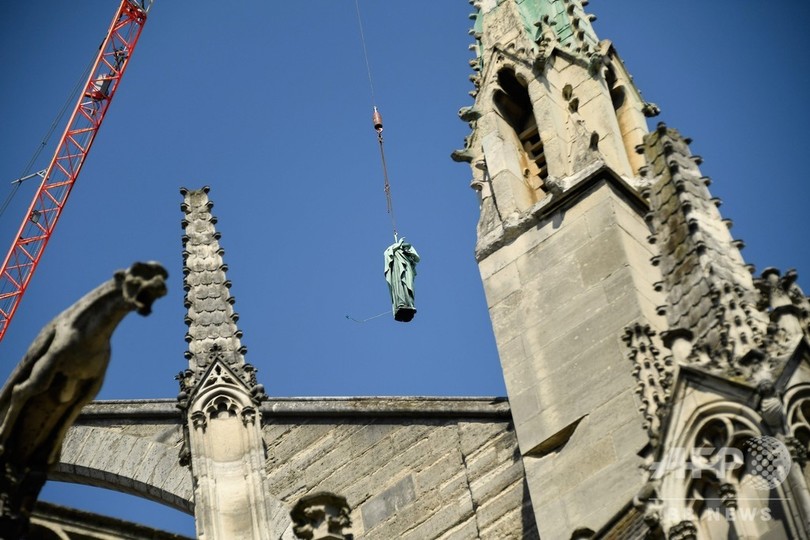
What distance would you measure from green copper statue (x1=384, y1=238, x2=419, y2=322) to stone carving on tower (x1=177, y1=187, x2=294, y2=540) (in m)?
8.22

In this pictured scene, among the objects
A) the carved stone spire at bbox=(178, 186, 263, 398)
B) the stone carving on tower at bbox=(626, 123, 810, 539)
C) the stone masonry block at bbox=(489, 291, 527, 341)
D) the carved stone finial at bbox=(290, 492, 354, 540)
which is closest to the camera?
the carved stone finial at bbox=(290, 492, 354, 540)

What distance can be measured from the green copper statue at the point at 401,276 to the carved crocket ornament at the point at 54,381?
15.9m

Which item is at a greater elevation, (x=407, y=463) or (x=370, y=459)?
(x=370, y=459)

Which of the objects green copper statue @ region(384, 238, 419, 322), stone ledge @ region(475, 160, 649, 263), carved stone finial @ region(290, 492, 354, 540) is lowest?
carved stone finial @ region(290, 492, 354, 540)

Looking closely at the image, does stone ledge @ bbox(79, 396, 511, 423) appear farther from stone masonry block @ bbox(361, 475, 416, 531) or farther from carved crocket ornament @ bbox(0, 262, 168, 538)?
carved crocket ornament @ bbox(0, 262, 168, 538)

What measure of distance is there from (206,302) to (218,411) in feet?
6.55

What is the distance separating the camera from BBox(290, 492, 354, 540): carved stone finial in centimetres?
1681

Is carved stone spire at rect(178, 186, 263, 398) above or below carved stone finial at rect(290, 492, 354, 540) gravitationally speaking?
above

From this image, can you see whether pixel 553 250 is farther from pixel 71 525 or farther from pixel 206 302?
pixel 71 525

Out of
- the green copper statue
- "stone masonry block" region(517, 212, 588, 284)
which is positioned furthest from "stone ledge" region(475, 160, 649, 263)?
the green copper statue

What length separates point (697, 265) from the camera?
63.8 feet

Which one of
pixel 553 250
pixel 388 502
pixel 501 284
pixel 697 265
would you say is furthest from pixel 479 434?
pixel 697 265

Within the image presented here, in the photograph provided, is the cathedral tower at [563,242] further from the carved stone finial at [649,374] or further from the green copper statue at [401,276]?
the green copper statue at [401,276]

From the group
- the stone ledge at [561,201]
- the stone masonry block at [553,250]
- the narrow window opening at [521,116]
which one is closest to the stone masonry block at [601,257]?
the stone masonry block at [553,250]
